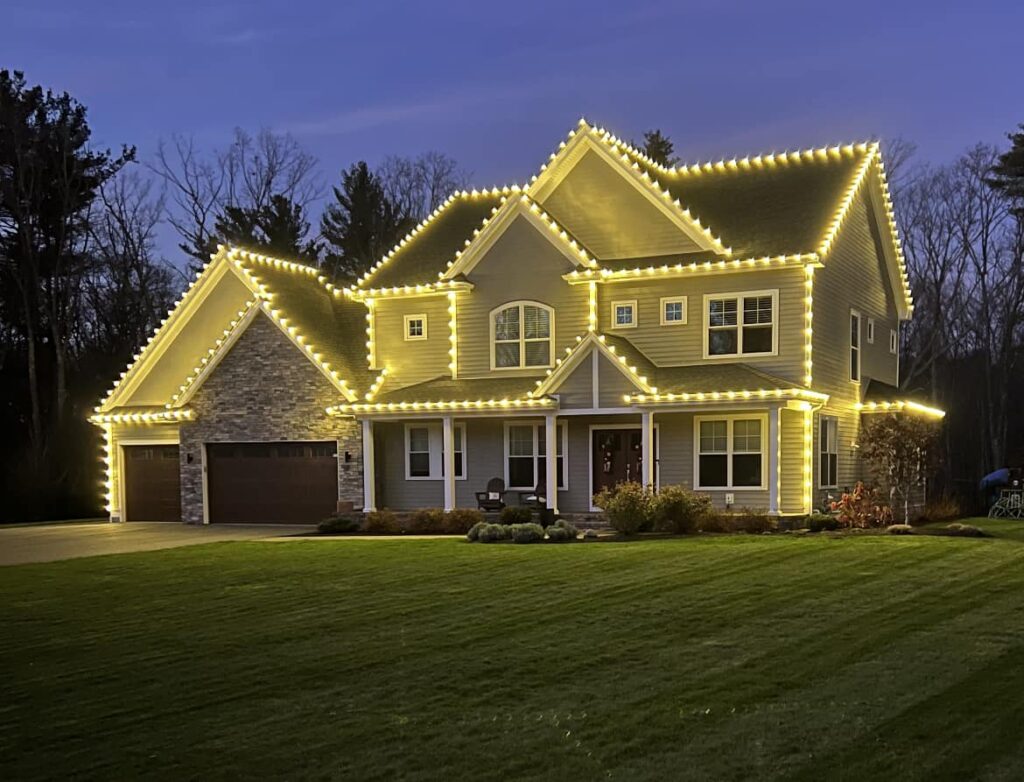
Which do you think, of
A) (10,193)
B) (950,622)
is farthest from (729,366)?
(10,193)

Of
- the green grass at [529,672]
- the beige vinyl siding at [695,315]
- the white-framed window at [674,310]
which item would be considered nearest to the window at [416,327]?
the beige vinyl siding at [695,315]

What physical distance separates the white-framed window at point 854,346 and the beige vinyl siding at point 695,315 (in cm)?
356

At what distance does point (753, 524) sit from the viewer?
62.5 ft

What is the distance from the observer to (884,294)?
2688 cm

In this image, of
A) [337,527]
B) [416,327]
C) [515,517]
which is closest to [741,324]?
[515,517]

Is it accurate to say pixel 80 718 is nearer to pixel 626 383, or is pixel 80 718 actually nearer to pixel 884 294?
pixel 626 383

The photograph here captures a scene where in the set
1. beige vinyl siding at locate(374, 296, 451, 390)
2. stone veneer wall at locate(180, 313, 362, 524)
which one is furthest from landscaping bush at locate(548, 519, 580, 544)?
beige vinyl siding at locate(374, 296, 451, 390)

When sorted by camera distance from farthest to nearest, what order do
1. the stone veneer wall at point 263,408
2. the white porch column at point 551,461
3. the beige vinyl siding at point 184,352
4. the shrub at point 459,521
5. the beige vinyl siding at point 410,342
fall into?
the beige vinyl siding at point 184,352, the beige vinyl siding at point 410,342, the stone veneer wall at point 263,408, the white porch column at point 551,461, the shrub at point 459,521

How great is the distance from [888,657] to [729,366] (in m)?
14.3

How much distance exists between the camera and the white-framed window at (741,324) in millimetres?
21859

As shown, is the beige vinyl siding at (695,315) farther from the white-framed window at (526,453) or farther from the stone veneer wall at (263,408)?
the stone veneer wall at (263,408)

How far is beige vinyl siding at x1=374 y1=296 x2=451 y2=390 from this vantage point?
83.6 feet

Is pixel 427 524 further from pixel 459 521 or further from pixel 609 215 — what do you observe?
pixel 609 215

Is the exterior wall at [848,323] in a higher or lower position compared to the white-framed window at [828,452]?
higher
